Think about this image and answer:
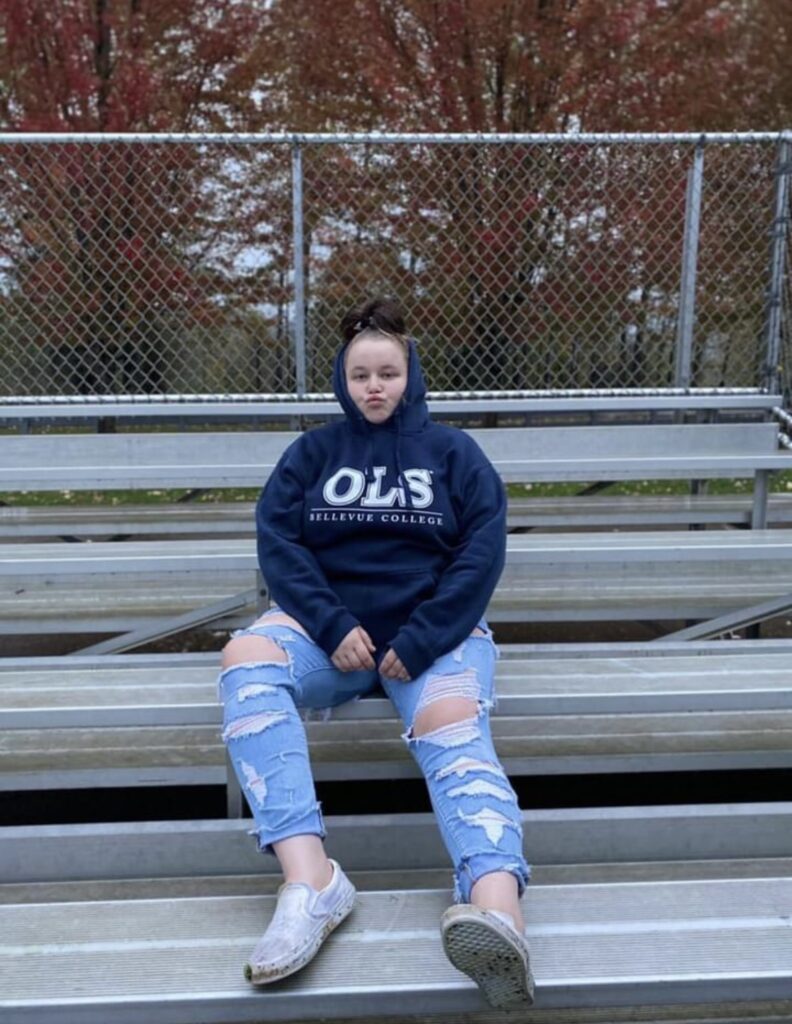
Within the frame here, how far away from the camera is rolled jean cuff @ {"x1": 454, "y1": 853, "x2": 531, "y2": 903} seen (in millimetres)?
1816

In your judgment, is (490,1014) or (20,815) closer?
(490,1014)

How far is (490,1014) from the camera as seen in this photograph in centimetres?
192

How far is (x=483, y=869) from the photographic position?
182cm

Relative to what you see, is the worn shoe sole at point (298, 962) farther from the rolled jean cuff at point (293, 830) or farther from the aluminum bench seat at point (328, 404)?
the aluminum bench seat at point (328, 404)

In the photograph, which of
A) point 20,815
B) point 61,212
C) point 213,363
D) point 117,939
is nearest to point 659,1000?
point 117,939

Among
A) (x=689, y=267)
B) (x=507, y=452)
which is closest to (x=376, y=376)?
(x=507, y=452)

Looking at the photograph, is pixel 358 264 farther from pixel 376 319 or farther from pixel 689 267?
pixel 376 319

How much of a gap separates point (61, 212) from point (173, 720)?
4535 mm

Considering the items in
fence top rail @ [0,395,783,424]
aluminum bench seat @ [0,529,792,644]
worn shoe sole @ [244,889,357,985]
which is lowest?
worn shoe sole @ [244,889,357,985]

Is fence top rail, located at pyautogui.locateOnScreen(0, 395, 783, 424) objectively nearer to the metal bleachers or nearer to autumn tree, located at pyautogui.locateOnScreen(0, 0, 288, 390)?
the metal bleachers

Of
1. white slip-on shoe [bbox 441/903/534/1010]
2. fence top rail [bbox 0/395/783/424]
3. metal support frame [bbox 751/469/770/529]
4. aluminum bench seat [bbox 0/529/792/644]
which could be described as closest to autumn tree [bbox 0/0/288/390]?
fence top rail [bbox 0/395/783/424]

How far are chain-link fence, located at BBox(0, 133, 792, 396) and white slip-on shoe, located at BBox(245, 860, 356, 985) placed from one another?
12.9 feet

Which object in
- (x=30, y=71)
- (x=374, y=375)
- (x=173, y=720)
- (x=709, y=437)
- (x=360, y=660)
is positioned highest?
(x=30, y=71)

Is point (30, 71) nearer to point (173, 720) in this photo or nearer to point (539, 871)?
point (173, 720)
